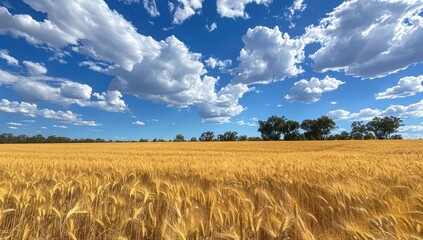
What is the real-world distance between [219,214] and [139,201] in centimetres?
140

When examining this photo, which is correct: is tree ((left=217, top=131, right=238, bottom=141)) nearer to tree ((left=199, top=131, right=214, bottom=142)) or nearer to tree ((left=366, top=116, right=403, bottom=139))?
tree ((left=199, top=131, right=214, bottom=142))

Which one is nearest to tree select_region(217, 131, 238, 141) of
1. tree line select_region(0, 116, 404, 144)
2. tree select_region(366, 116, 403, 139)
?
tree line select_region(0, 116, 404, 144)

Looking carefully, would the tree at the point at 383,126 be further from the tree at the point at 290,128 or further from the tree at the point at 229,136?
the tree at the point at 229,136

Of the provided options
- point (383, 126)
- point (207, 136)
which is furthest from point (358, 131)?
point (207, 136)

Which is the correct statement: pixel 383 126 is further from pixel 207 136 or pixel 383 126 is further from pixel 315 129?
pixel 207 136

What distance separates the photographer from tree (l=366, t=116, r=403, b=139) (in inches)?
3910

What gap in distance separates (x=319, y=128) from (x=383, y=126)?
100ft

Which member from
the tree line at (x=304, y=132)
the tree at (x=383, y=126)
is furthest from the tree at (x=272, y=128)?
the tree at (x=383, y=126)

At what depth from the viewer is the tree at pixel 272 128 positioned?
327 feet

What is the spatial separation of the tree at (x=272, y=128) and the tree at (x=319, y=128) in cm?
1007

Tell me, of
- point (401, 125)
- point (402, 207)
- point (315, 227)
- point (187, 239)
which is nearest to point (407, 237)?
point (315, 227)

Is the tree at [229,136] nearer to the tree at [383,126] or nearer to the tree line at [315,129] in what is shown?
the tree line at [315,129]

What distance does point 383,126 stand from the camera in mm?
101750

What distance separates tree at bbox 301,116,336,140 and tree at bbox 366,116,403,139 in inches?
987
